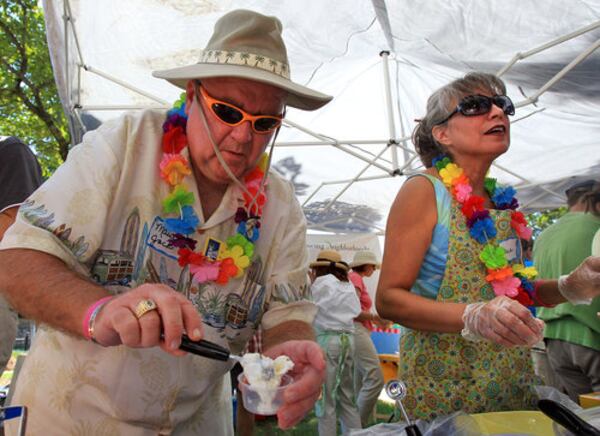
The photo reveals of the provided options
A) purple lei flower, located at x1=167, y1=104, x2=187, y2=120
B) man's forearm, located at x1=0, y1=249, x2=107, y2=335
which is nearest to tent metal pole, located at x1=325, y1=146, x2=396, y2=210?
purple lei flower, located at x1=167, y1=104, x2=187, y2=120

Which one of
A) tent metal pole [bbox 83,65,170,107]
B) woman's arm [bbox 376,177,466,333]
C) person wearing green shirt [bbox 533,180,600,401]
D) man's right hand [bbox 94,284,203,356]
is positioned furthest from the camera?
tent metal pole [bbox 83,65,170,107]

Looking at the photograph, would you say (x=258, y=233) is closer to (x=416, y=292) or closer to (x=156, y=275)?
(x=156, y=275)

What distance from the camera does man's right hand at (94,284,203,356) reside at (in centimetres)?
93

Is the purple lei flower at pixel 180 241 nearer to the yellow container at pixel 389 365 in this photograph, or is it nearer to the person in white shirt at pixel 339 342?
the person in white shirt at pixel 339 342

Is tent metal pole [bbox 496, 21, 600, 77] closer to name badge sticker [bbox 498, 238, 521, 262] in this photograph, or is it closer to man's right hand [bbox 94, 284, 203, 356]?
name badge sticker [bbox 498, 238, 521, 262]

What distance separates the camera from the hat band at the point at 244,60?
4.98ft

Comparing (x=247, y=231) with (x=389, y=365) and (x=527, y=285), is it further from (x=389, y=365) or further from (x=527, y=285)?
(x=389, y=365)

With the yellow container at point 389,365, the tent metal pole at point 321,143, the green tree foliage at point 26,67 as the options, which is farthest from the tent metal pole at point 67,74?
the green tree foliage at point 26,67

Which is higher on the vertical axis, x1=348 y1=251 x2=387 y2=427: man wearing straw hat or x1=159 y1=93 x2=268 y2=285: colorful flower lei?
x1=159 y1=93 x2=268 y2=285: colorful flower lei

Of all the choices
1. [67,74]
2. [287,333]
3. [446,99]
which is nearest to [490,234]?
[446,99]

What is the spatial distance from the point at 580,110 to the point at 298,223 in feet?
15.3

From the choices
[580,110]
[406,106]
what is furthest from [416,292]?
[406,106]

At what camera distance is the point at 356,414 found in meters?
5.94

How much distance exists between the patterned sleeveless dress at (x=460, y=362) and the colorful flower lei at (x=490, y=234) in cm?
3
